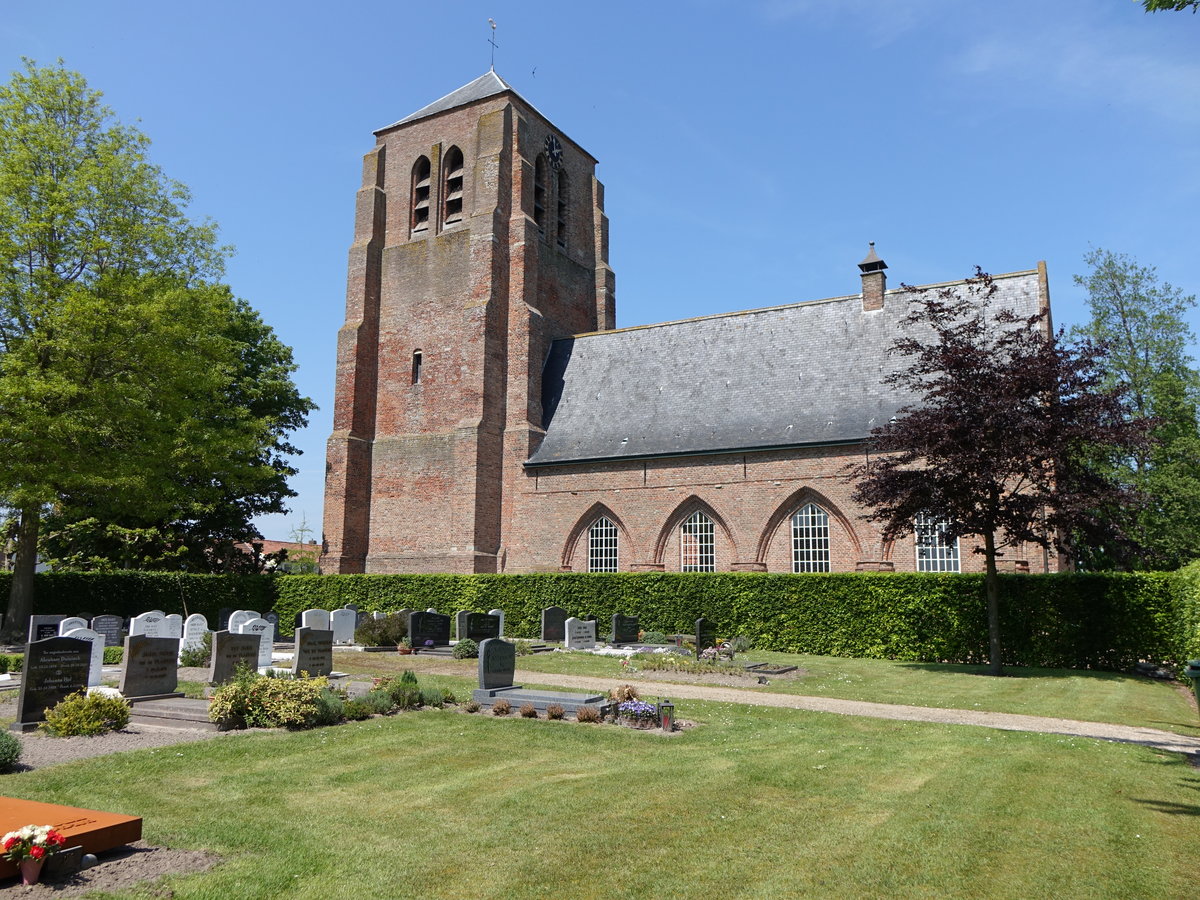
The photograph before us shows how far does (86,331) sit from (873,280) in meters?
23.9

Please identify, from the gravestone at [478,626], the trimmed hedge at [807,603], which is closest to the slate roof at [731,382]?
the trimmed hedge at [807,603]

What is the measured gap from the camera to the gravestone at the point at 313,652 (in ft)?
47.2

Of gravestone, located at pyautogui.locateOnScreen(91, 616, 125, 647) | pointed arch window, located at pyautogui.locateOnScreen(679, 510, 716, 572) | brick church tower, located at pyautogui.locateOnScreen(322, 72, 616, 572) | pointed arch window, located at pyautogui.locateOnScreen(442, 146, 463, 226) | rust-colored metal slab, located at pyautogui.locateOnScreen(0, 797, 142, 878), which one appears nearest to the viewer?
rust-colored metal slab, located at pyautogui.locateOnScreen(0, 797, 142, 878)

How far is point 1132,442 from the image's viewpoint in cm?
1619

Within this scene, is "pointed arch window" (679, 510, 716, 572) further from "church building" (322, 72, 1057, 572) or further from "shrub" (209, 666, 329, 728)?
"shrub" (209, 666, 329, 728)

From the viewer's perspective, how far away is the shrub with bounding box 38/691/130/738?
1010 cm

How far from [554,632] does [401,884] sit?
1840 cm

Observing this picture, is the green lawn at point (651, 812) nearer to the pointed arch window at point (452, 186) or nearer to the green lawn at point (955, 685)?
the green lawn at point (955, 685)

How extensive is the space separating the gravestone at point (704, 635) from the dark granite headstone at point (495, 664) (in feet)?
20.7

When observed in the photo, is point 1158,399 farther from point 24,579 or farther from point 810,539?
point 24,579

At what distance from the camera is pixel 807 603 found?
21531mm

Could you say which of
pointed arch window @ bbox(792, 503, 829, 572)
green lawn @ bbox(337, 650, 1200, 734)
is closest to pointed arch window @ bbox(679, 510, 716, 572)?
pointed arch window @ bbox(792, 503, 829, 572)

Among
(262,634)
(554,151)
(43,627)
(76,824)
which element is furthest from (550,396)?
(76,824)

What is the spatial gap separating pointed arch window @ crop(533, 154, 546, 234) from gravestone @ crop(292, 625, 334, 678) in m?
24.1
